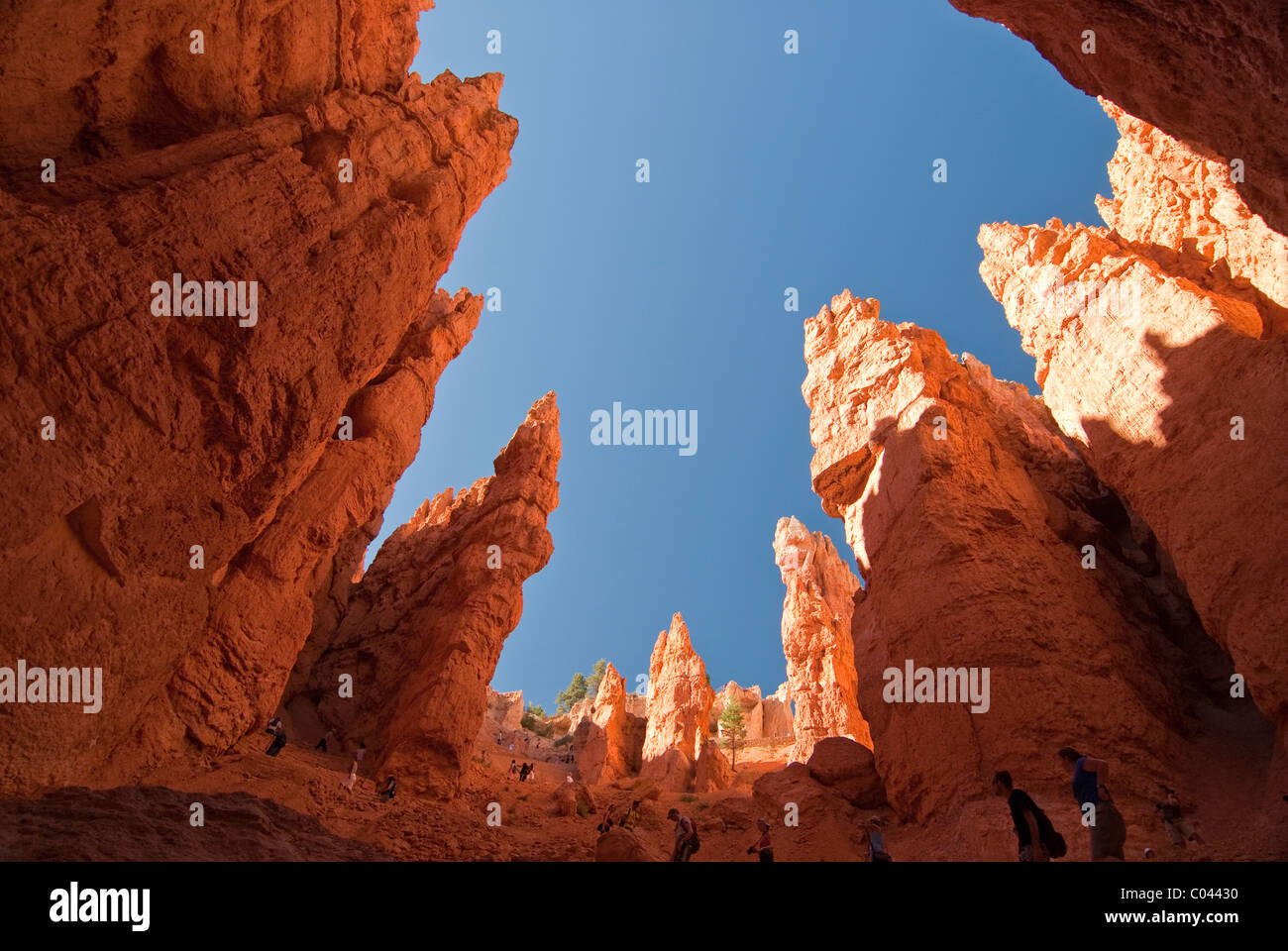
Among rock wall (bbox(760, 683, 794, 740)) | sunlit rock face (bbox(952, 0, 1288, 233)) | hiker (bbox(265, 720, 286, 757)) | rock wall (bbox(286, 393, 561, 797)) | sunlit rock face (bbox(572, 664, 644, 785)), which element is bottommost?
rock wall (bbox(760, 683, 794, 740))

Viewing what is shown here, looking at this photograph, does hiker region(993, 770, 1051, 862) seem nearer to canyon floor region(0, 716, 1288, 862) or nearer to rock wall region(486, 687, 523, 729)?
canyon floor region(0, 716, 1288, 862)

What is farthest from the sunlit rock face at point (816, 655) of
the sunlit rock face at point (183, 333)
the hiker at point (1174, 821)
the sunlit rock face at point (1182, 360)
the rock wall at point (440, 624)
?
the sunlit rock face at point (183, 333)

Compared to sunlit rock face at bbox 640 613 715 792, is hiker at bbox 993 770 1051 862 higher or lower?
higher

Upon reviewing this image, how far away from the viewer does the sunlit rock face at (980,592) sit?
16.9 m

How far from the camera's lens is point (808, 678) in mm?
43375

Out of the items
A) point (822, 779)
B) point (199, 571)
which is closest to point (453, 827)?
point (199, 571)

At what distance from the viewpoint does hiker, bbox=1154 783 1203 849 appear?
13.5 meters

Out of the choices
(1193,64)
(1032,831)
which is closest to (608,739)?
(1032,831)

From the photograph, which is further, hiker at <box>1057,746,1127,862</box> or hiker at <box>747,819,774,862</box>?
hiker at <box>747,819,774,862</box>

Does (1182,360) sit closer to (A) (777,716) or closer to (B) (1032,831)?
(B) (1032,831)

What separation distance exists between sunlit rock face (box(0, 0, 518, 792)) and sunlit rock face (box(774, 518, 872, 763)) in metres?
28.2

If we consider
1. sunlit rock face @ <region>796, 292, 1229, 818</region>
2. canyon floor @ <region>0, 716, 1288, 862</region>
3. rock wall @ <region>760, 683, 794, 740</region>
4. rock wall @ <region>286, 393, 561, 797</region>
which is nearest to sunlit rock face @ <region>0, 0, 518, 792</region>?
canyon floor @ <region>0, 716, 1288, 862</region>

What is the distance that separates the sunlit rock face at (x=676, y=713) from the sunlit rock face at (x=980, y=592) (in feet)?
67.1
